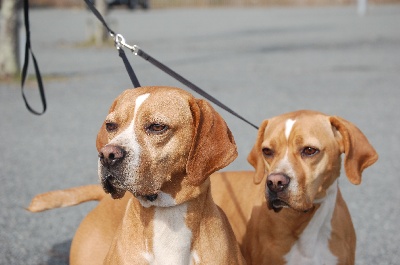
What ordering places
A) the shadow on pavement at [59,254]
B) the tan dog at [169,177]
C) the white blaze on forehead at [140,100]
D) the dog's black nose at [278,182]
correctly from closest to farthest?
the tan dog at [169,177] → the white blaze on forehead at [140,100] → the dog's black nose at [278,182] → the shadow on pavement at [59,254]

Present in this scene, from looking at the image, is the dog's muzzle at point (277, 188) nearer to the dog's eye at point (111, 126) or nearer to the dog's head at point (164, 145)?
the dog's head at point (164, 145)

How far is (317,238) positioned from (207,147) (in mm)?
Result: 1529

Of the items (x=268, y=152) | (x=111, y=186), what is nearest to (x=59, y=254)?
(x=268, y=152)

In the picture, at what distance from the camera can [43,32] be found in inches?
1254

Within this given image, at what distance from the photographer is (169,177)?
3.88 m

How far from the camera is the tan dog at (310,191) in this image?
4969 mm

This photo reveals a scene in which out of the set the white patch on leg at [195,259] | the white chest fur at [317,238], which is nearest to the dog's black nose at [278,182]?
the white chest fur at [317,238]

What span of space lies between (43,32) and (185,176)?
2896cm

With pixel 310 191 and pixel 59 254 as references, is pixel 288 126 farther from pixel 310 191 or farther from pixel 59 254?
pixel 59 254

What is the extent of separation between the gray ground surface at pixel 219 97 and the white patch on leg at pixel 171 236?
8.31 ft

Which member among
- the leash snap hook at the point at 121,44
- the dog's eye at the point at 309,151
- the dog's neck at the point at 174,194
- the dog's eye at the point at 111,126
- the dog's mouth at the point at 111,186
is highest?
the dog's eye at the point at 111,126

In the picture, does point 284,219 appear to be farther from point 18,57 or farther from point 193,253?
point 18,57

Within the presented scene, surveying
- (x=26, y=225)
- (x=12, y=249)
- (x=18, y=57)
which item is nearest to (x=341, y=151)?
(x=12, y=249)

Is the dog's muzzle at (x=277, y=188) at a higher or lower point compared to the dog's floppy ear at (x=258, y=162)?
higher
